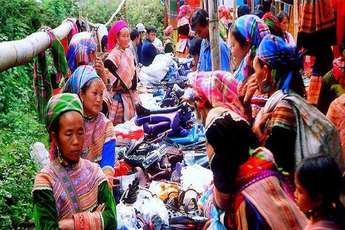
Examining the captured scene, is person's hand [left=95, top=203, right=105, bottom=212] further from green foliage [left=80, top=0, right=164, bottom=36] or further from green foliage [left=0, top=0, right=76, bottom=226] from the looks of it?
green foliage [left=80, top=0, right=164, bottom=36]

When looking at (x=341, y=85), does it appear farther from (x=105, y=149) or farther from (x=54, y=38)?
(x=54, y=38)

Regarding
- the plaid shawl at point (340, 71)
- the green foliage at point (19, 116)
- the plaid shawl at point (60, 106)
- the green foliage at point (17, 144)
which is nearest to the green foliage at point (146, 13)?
the green foliage at point (19, 116)

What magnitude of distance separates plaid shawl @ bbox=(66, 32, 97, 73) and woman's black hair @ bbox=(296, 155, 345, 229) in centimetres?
402

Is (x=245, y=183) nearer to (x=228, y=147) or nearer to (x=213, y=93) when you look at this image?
(x=228, y=147)

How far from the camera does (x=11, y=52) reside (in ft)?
17.2

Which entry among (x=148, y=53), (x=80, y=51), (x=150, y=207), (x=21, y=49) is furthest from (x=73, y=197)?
(x=148, y=53)

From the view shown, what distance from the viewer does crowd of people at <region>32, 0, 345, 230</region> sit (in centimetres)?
289

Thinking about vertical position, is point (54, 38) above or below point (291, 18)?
above

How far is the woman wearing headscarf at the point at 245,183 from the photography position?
9.46ft

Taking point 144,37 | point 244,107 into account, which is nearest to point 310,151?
point 244,107

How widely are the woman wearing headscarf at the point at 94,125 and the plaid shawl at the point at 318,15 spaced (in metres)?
1.65

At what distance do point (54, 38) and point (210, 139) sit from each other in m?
4.06

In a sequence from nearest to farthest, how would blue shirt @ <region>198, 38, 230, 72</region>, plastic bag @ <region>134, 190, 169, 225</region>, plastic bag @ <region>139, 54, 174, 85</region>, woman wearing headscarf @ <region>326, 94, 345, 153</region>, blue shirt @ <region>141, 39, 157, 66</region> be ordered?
1. woman wearing headscarf @ <region>326, 94, 345, 153</region>
2. plastic bag @ <region>134, 190, 169, 225</region>
3. blue shirt @ <region>198, 38, 230, 72</region>
4. plastic bag @ <region>139, 54, 174, 85</region>
5. blue shirt @ <region>141, 39, 157, 66</region>

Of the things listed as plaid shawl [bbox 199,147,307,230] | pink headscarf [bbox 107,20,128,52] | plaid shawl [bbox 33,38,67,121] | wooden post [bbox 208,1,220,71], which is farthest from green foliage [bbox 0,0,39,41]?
plaid shawl [bbox 199,147,307,230]
